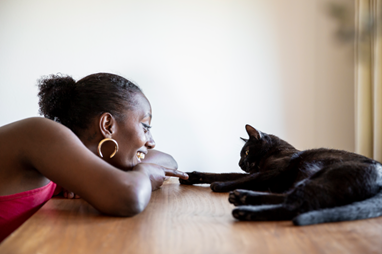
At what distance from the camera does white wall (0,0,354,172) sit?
5.26 ft

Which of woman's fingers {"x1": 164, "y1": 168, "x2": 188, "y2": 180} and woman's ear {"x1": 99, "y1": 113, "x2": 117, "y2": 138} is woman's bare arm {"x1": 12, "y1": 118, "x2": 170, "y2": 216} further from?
woman's fingers {"x1": 164, "y1": 168, "x2": 188, "y2": 180}

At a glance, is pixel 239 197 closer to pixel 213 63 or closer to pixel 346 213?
pixel 346 213

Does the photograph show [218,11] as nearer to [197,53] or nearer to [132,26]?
[197,53]

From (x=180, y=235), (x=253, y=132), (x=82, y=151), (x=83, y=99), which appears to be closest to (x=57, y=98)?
(x=83, y=99)

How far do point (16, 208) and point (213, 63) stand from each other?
1.18m

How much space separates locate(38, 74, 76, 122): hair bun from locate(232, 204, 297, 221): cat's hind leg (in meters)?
0.62

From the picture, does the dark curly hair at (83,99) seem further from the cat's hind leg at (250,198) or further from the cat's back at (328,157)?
the cat's back at (328,157)

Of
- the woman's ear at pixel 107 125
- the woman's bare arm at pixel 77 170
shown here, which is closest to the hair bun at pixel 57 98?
the woman's ear at pixel 107 125

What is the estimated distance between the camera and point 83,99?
37.8 inches

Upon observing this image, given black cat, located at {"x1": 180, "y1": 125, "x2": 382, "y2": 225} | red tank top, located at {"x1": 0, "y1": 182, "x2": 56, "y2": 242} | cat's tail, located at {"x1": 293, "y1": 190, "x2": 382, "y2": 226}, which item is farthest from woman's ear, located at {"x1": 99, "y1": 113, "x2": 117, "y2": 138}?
cat's tail, located at {"x1": 293, "y1": 190, "x2": 382, "y2": 226}

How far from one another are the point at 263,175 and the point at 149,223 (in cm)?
49

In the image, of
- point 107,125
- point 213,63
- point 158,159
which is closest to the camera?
point 107,125

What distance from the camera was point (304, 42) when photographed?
170 cm

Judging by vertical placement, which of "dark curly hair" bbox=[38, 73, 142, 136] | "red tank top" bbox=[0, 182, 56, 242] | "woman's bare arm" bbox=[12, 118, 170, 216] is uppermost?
"dark curly hair" bbox=[38, 73, 142, 136]
